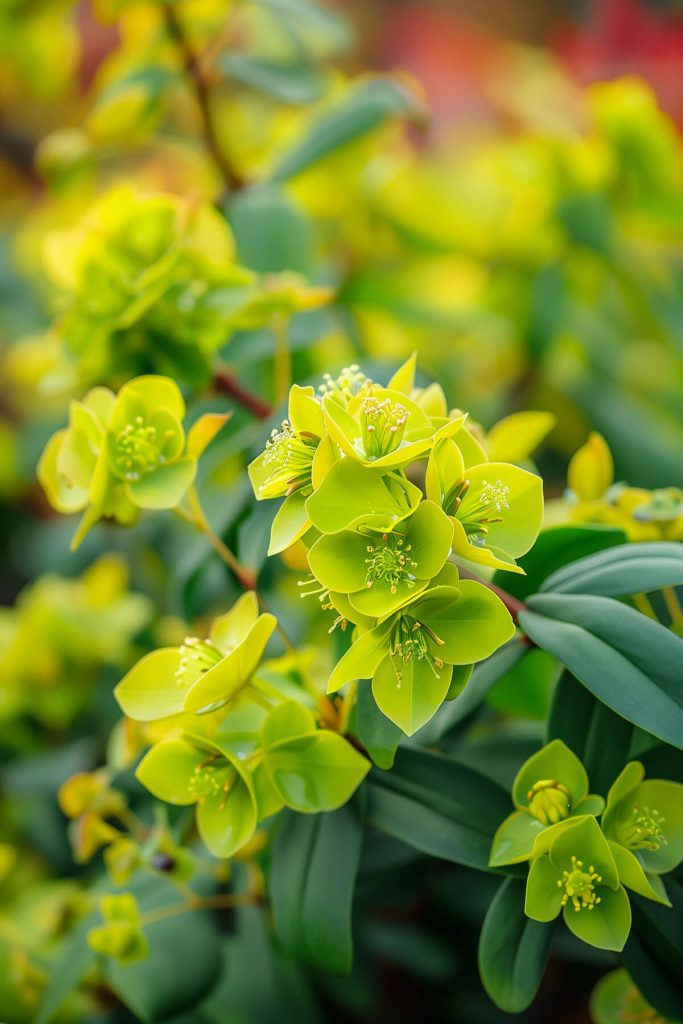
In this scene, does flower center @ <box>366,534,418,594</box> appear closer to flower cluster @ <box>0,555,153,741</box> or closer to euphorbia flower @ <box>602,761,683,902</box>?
euphorbia flower @ <box>602,761,683,902</box>

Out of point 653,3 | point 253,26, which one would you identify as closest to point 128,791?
point 253,26

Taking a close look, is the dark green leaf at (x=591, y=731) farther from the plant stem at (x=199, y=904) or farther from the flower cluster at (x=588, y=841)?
the plant stem at (x=199, y=904)

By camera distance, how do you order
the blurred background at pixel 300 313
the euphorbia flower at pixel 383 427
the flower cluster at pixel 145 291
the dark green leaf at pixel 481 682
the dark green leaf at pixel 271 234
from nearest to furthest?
the euphorbia flower at pixel 383 427
the dark green leaf at pixel 481 682
the flower cluster at pixel 145 291
the blurred background at pixel 300 313
the dark green leaf at pixel 271 234

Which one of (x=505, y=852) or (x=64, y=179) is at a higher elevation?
(x=64, y=179)

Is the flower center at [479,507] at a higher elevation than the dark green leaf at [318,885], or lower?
higher

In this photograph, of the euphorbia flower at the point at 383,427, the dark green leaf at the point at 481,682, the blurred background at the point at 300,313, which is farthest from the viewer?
the blurred background at the point at 300,313

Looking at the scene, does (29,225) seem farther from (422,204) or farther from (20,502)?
(422,204)

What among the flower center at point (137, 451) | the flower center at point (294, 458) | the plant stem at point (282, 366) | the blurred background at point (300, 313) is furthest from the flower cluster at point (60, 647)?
the flower center at point (294, 458)
